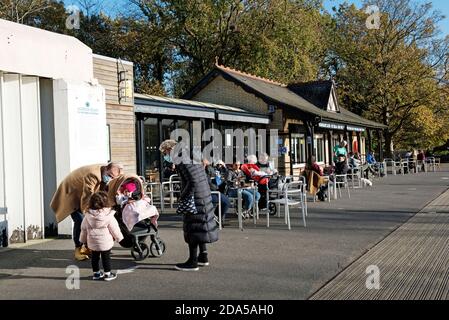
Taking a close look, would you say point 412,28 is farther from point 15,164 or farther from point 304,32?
point 15,164

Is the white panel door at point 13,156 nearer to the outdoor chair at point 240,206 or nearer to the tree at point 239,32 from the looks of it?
the outdoor chair at point 240,206

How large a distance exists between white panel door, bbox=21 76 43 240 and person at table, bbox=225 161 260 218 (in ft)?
12.4

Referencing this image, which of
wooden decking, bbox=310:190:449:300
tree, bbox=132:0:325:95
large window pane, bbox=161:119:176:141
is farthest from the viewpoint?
tree, bbox=132:0:325:95

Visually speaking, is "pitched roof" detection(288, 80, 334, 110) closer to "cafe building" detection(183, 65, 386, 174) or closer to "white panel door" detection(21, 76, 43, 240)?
"cafe building" detection(183, 65, 386, 174)

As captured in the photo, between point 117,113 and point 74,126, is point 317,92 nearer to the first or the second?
point 117,113

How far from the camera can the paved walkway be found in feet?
17.5

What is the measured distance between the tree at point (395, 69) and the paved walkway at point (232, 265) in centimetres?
2851

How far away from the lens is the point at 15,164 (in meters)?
8.34

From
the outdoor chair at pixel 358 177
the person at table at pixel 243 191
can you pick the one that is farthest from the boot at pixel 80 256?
the outdoor chair at pixel 358 177

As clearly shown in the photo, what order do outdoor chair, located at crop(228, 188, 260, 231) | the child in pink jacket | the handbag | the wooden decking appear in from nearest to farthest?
the wooden decking
the child in pink jacket
the handbag
outdoor chair, located at crop(228, 188, 260, 231)

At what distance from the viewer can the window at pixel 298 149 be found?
22.3 meters

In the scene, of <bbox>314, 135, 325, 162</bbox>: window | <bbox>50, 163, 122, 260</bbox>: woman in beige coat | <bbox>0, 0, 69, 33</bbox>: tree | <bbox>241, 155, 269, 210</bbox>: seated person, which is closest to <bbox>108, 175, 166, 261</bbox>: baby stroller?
<bbox>50, 163, 122, 260</bbox>: woman in beige coat
